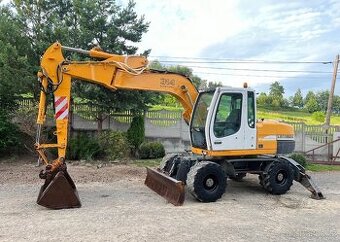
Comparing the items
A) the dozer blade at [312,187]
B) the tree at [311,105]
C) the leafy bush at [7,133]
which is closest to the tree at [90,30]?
the leafy bush at [7,133]

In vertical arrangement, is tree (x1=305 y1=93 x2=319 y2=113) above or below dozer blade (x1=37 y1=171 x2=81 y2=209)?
above

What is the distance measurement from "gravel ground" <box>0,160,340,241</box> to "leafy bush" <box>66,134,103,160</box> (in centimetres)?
321

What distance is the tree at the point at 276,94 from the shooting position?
56319mm

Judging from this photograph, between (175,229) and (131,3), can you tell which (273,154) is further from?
(131,3)

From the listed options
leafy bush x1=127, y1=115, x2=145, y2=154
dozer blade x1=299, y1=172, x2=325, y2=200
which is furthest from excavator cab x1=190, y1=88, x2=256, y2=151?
leafy bush x1=127, y1=115, x2=145, y2=154

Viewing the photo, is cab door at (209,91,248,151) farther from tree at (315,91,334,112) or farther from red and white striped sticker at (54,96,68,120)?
tree at (315,91,334,112)

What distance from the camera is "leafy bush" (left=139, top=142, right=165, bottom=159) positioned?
14.7 meters

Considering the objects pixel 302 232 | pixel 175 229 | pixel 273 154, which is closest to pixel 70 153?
pixel 273 154

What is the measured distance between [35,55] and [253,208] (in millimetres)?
9265

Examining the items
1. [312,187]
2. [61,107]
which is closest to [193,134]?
[312,187]

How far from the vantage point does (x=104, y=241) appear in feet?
18.7

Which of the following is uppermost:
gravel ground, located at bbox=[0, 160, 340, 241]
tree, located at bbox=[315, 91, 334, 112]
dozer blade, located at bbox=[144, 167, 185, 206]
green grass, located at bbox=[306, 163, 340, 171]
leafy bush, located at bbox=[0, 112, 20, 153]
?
tree, located at bbox=[315, 91, 334, 112]

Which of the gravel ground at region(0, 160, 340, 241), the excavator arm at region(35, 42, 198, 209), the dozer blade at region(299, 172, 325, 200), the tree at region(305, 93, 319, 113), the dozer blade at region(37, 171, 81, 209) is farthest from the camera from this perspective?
the tree at region(305, 93, 319, 113)

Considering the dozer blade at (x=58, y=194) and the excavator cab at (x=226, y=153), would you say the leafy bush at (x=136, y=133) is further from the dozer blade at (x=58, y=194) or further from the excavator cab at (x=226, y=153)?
the dozer blade at (x=58, y=194)
